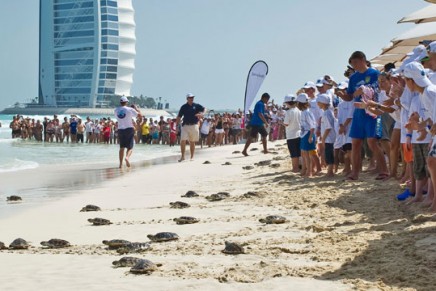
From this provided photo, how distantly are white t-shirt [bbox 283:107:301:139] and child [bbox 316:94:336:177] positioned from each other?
3.96 ft

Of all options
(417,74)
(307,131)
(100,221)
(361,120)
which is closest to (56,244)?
(100,221)

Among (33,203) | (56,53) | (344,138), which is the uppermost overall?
(56,53)

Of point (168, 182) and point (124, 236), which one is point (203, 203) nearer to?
point (124, 236)

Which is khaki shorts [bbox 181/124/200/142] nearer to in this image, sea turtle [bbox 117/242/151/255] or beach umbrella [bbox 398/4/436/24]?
beach umbrella [bbox 398/4/436/24]

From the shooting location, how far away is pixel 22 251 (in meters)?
6.93

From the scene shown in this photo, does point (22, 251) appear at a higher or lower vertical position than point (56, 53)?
lower

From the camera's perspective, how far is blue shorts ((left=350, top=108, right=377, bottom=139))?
10602 mm

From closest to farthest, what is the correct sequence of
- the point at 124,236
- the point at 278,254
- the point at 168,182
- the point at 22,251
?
the point at 278,254 < the point at 22,251 < the point at 124,236 < the point at 168,182

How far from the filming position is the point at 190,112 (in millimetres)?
18922

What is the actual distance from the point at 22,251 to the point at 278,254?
2.28 metres

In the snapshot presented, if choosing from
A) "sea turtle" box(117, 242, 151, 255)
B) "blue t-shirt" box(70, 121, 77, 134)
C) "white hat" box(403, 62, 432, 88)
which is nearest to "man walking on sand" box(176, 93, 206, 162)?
"white hat" box(403, 62, 432, 88)

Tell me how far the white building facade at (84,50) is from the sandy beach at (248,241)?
4964 inches

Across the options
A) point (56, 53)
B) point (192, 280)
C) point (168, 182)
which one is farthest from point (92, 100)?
point (192, 280)

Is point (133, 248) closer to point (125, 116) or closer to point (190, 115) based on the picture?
point (125, 116)
